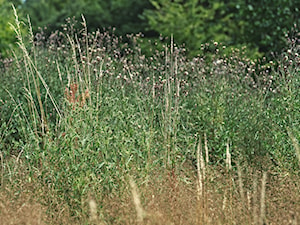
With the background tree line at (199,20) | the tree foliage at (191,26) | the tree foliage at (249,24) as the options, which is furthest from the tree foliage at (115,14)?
the tree foliage at (249,24)

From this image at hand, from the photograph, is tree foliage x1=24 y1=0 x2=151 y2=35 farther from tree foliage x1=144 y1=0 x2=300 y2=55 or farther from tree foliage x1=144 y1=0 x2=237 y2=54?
tree foliage x1=144 y1=0 x2=300 y2=55

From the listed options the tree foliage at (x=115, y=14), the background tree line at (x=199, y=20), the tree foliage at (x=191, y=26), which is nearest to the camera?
the background tree line at (x=199, y=20)

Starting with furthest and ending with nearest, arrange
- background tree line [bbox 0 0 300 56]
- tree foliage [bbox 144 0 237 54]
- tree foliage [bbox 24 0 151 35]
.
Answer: tree foliage [bbox 24 0 151 35] < tree foliage [bbox 144 0 237 54] < background tree line [bbox 0 0 300 56]

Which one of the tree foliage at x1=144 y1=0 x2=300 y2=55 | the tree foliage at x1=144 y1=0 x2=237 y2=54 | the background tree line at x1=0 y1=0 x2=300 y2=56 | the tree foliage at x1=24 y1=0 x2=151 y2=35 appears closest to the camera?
the tree foliage at x1=144 y1=0 x2=300 y2=55

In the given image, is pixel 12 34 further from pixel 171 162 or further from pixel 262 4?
pixel 171 162

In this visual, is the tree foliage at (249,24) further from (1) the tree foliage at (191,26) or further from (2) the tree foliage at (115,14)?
(2) the tree foliage at (115,14)

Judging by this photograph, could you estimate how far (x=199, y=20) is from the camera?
14945 mm

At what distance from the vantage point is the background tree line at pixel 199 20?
11172mm

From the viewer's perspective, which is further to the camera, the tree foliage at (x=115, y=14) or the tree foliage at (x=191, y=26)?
the tree foliage at (x=115, y=14)

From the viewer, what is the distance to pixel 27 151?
4379 millimetres

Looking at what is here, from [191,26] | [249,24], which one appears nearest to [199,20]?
[191,26]

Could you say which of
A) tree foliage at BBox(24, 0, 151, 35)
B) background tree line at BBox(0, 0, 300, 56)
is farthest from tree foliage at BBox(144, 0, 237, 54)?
tree foliage at BBox(24, 0, 151, 35)

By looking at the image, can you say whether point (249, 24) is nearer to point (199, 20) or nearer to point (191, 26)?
point (191, 26)

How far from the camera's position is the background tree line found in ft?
36.7
